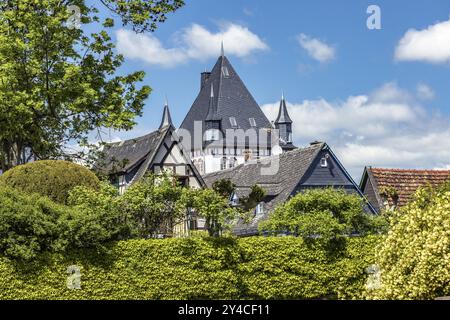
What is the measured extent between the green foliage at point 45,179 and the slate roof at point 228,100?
297 feet

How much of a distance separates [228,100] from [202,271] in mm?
93873

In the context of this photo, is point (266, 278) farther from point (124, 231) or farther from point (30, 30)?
point (30, 30)

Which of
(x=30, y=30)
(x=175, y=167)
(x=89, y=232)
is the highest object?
(x=30, y=30)

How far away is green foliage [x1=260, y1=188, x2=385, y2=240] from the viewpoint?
27625 mm

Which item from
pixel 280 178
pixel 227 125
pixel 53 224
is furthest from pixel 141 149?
pixel 227 125

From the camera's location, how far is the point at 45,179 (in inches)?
1037

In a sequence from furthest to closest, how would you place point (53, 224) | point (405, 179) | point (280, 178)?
1. point (280, 178)
2. point (405, 179)
3. point (53, 224)

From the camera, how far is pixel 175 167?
4734 centimetres

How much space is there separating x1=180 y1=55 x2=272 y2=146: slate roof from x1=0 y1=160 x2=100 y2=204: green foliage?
9059 centimetres

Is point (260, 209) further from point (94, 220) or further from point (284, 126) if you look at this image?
point (284, 126)

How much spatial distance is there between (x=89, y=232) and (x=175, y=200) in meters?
3.39

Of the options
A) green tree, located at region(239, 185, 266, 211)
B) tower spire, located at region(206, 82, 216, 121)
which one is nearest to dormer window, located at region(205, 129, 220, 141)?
tower spire, located at region(206, 82, 216, 121)

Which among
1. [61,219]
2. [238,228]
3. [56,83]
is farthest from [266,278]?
[238,228]

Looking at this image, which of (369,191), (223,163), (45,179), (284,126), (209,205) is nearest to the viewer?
(209,205)
